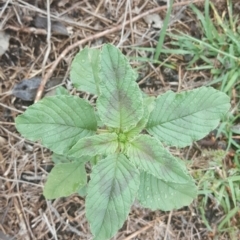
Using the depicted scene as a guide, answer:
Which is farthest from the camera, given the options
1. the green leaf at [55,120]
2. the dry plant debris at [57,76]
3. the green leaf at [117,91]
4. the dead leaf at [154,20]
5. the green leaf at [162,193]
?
the dead leaf at [154,20]

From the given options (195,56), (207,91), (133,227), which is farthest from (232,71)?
(133,227)

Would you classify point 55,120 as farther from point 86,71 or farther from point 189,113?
point 189,113

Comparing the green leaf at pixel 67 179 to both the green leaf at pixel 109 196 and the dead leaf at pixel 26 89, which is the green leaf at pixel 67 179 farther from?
the dead leaf at pixel 26 89

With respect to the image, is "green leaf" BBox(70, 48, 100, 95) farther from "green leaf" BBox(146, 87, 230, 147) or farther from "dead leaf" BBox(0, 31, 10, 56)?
"dead leaf" BBox(0, 31, 10, 56)

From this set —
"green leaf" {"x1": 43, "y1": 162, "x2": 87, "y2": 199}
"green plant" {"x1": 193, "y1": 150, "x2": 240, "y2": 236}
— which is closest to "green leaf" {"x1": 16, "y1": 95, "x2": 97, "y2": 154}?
"green leaf" {"x1": 43, "y1": 162, "x2": 87, "y2": 199}

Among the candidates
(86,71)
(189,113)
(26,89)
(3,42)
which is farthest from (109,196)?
(3,42)

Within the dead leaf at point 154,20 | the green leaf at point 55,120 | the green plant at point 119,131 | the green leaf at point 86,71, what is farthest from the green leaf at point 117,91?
the dead leaf at point 154,20

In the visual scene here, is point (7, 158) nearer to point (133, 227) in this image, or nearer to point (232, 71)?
point (133, 227)
